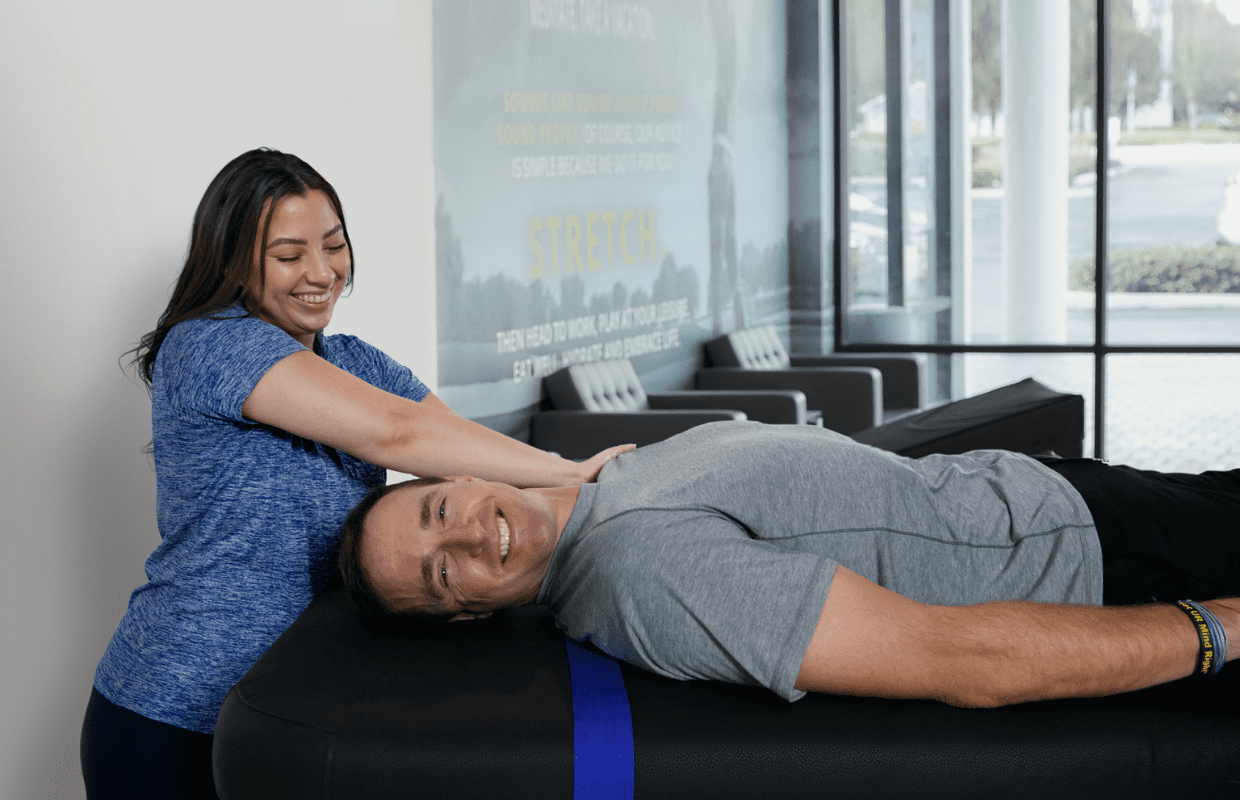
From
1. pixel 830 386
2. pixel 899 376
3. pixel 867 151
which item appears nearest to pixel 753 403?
pixel 830 386

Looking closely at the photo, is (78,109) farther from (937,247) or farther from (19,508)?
(937,247)

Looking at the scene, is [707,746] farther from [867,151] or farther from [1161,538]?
[867,151]

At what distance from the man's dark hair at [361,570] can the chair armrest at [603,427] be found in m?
2.44

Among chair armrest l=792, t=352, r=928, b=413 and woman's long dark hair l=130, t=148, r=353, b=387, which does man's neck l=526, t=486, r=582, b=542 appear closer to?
woman's long dark hair l=130, t=148, r=353, b=387

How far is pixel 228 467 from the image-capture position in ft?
5.09

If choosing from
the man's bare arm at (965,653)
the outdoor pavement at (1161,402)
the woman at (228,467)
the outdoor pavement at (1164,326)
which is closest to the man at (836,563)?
the man's bare arm at (965,653)

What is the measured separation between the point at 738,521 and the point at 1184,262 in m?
6.01

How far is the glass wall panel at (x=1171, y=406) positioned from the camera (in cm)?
646

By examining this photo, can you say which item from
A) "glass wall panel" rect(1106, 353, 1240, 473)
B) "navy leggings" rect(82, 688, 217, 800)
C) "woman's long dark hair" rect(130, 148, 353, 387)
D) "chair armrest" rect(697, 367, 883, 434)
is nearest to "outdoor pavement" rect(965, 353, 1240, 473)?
"glass wall panel" rect(1106, 353, 1240, 473)

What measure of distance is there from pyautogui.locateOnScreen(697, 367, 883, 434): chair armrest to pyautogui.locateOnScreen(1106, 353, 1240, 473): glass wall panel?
1916 mm

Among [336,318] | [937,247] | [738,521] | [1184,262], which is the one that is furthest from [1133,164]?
[738,521]

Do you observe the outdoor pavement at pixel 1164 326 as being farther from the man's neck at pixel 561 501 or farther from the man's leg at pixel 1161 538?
the man's neck at pixel 561 501

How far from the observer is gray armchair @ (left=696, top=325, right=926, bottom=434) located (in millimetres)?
5461

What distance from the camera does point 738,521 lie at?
155 cm
